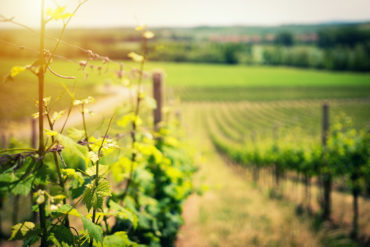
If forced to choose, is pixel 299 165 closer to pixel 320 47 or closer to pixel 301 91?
pixel 301 91

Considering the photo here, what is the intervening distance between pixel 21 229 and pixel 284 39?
137166mm

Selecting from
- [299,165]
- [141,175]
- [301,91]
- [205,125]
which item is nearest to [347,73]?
[301,91]

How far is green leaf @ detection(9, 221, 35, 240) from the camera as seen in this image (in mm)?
848

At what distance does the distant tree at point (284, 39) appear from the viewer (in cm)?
12331

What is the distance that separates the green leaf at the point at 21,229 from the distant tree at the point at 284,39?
444 ft

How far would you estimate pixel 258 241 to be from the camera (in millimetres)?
3457

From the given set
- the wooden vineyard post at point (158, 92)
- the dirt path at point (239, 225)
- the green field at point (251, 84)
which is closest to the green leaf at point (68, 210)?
the wooden vineyard post at point (158, 92)

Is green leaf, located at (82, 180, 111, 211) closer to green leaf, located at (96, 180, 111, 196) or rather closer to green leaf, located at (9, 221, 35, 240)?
green leaf, located at (96, 180, 111, 196)

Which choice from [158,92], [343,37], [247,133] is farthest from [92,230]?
[343,37]

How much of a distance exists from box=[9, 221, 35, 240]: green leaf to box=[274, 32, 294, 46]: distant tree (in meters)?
135

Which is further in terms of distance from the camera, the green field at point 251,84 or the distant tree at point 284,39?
the distant tree at point 284,39

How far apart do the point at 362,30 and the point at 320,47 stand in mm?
21992

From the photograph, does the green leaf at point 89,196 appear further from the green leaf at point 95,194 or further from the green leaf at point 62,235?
the green leaf at point 62,235

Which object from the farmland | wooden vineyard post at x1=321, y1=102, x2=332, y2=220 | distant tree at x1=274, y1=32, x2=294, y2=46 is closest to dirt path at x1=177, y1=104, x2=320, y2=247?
the farmland
